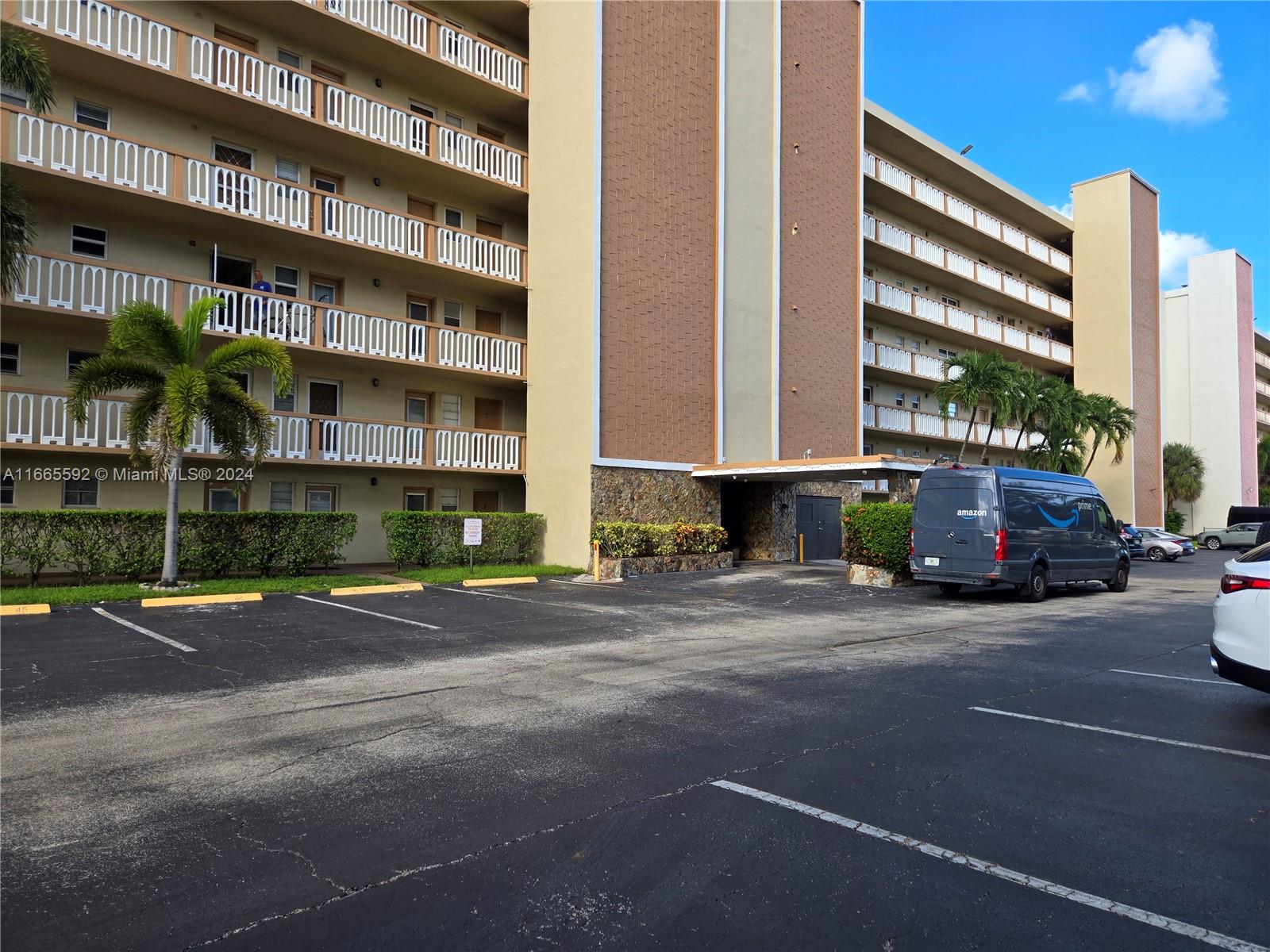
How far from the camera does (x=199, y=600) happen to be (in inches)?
551

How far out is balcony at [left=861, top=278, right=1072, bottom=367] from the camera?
3269 cm

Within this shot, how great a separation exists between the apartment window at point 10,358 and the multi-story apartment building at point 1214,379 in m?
61.0

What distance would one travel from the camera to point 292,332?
19.2 metres

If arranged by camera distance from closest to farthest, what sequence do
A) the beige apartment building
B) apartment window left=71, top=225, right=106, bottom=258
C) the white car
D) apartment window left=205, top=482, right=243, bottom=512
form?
the white car < the beige apartment building < apartment window left=71, top=225, right=106, bottom=258 < apartment window left=205, top=482, right=243, bottom=512

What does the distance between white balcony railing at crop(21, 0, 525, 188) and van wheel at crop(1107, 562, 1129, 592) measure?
724 inches

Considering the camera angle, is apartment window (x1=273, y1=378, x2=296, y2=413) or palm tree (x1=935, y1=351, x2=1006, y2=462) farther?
palm tree (x1=935, y1=351, x2=1006, y2=462)

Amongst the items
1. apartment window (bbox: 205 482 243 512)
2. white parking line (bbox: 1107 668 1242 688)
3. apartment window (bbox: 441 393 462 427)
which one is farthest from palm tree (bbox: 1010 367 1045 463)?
apartment window (bbox: 205 482 243 512)

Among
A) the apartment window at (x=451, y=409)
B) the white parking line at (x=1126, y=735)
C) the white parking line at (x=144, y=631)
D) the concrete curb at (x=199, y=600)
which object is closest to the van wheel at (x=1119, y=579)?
the white parking line at (x=1126, y=735)

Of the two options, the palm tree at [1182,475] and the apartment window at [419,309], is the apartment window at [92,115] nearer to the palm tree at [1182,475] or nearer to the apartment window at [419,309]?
the apartment window at [419,309]

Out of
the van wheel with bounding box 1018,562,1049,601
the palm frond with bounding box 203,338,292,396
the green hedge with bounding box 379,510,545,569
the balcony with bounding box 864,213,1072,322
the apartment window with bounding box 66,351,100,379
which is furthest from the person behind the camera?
the balcony with bounding box 864,213,1072,322

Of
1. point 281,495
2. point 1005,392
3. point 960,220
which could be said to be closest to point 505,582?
point 281,495

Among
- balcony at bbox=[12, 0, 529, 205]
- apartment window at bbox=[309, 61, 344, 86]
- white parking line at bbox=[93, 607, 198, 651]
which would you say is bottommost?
white parking line at bbox=[93, 607, 198, 651]

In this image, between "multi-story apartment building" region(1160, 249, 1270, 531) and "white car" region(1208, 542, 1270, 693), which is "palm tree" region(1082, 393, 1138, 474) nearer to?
"multi-story apartment building" region(1160, 249, 1270, 531)

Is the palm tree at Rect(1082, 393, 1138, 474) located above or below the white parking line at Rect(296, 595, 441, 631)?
above
